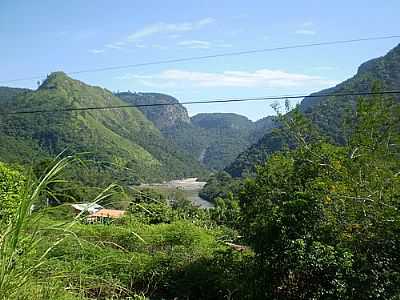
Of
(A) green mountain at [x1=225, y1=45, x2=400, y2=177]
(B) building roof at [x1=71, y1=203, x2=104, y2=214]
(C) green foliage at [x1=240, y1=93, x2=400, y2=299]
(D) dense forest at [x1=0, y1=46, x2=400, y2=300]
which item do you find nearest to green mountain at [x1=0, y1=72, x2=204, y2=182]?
(A) green mountain at [x1=225, y1=45, x2=400, y2=177]

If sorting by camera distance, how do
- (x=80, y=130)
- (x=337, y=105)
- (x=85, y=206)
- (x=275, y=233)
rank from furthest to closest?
(x=80, y=130)
(x=337, y=105)
(x=275, y=233)
(x=85, y=206)

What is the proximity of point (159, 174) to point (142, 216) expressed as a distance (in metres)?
83.9

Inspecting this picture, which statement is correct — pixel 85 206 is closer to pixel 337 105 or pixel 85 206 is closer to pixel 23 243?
pixel 23 243

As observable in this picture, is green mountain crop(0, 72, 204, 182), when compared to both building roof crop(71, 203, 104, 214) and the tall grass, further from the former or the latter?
the tall grass

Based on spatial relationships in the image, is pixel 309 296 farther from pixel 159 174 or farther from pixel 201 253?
pixel 159 174

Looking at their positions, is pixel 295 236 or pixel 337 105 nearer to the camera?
pixel 295 236

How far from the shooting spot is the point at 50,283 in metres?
1.14

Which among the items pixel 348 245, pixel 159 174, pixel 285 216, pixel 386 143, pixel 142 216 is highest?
pixel 386 143

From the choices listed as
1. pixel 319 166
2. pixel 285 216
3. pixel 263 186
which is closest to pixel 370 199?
pixel 285 216

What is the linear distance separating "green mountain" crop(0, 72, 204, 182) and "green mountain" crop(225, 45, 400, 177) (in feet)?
74.5

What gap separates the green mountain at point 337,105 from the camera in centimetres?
1008

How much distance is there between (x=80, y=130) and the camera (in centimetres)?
8662

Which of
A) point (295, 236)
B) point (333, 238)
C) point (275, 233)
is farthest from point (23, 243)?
point (333, 238)

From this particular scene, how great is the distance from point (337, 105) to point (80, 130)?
71.0m
